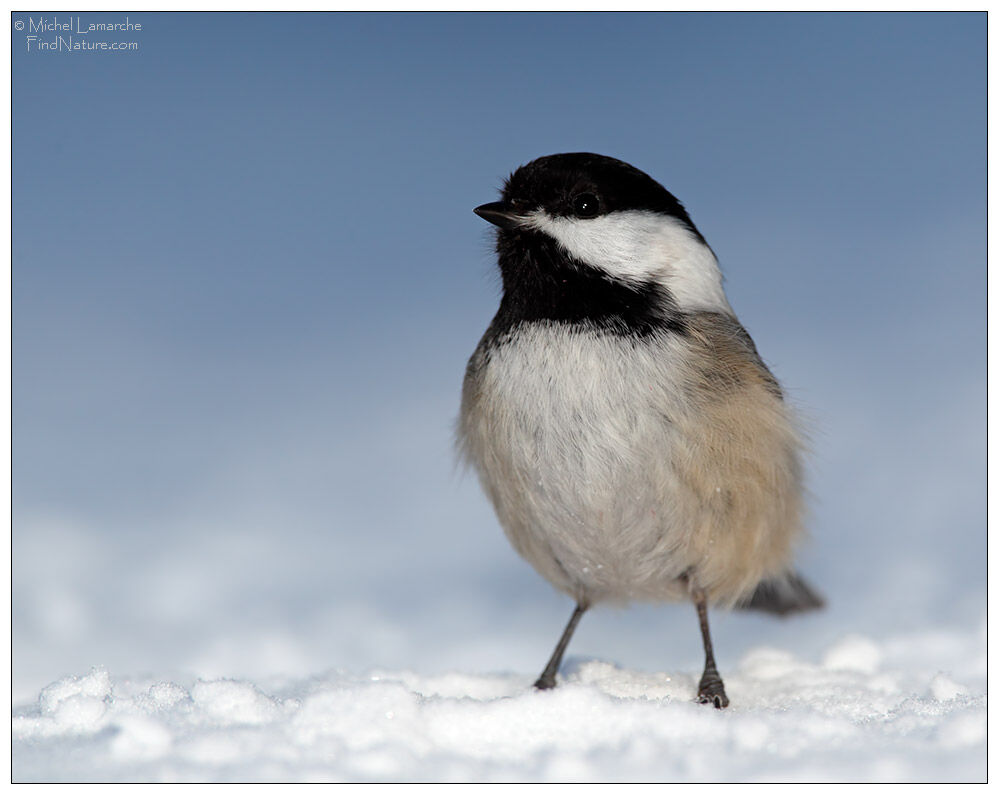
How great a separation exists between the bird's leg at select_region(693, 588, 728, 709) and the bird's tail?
1.72 feet

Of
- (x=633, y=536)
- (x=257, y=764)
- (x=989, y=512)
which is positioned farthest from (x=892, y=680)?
(x=257, y=764)

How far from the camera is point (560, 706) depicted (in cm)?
198

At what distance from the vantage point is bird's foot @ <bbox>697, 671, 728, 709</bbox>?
2.43 metres

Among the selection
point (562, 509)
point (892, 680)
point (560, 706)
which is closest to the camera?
point (560, 706)

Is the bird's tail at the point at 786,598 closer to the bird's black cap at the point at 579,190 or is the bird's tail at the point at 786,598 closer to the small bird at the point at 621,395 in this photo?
the small bird at the point at 621,395

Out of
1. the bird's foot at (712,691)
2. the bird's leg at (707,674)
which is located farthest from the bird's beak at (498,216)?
the bird's foot at (712,691)

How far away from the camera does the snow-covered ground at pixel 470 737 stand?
67.4 inches

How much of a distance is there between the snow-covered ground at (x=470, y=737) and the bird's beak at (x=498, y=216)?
1209mm

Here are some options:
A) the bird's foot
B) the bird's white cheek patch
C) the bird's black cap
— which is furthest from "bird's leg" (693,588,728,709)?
the bird's black cap

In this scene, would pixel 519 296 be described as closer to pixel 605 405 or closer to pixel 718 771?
pixel 605 405

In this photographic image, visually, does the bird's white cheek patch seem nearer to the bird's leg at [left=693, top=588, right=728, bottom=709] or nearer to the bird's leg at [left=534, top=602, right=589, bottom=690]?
the bird's leg at [left=693, top=588, right=728, bottom=709]

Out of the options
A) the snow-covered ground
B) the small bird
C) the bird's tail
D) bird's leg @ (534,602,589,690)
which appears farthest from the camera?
the bird's tail

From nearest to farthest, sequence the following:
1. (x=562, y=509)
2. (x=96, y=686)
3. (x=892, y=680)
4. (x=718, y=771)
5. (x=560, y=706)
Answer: (x=718, y=771)
(x=560, y=706)
(x=96, y=686)
(x=562, y=509)
(x=892, y=680)

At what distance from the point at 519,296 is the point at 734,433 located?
67 centimetres
